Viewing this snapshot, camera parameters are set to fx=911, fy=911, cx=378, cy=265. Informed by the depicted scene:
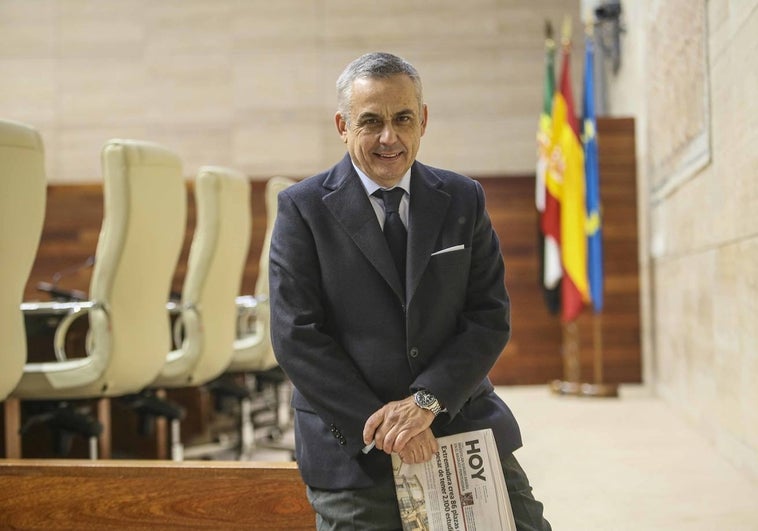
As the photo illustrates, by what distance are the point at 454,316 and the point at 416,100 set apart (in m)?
0.39

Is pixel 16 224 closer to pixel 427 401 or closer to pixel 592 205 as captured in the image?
pixel 427 401

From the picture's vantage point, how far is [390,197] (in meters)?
1.64

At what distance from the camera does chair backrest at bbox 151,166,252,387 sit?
367 centimetres

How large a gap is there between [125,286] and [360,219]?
173 cm

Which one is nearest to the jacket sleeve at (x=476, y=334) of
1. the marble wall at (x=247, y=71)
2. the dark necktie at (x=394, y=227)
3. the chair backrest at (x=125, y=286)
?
the dark necktie at (x=394, y=227)

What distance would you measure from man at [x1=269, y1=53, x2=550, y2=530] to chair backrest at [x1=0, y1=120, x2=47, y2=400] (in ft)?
4.11

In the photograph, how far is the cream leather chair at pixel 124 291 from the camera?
300cm

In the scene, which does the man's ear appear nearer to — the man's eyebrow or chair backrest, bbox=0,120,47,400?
the man's eyebrow

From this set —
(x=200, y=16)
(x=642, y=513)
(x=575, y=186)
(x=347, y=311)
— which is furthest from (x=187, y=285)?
(x=200, y=16)

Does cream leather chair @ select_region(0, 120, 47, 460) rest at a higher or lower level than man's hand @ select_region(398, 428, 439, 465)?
higher

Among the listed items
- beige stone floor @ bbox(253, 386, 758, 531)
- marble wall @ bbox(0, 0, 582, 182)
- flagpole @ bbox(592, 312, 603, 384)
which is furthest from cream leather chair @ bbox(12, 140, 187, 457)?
marble wall @ bbox(0, 0, 582, 182)

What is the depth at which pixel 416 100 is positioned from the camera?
5.14 feet

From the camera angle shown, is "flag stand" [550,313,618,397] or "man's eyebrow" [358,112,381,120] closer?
"man's eyebrow" [358,112,381,120]

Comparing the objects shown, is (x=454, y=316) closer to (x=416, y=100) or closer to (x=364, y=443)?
(x=364, y=443)
